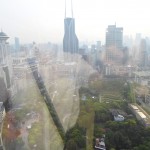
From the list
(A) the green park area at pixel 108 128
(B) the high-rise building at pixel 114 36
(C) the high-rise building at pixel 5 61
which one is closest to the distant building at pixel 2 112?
(C) the high-rise building at pixel 5 61

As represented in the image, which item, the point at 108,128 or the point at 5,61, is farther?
the point at 5,61

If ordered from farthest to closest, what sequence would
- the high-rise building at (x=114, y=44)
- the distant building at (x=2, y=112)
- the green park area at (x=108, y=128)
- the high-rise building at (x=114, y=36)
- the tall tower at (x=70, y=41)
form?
the high-rise building at (x=114, y=36), the high-rise building at (x=114, y=44), the tall tower at (x=70, y=41), the distant building at (x=2, y=112), the green park area at (x=108, y=128)

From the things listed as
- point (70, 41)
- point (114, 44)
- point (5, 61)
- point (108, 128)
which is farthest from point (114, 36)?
point (108, 128)

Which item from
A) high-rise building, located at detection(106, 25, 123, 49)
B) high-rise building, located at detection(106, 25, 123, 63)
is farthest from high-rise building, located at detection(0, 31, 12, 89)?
high-rise building, located at detection(106, 25, 123, 49)

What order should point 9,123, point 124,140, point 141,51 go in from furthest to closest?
point 141,51, point 9,123, point 124,140

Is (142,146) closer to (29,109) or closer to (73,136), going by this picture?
(73,136)

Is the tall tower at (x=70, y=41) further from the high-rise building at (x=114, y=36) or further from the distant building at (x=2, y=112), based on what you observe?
the distant building at (x=2, y=112)

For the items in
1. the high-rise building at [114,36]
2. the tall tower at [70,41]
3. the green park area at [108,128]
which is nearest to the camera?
the green park area at [108,128]

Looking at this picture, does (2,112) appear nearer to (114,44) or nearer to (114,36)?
(114,44)

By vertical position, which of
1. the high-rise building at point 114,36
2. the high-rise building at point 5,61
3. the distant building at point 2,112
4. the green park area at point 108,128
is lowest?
the green park area at point 108,128

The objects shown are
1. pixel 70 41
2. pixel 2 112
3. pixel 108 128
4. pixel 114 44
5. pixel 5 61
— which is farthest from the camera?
pixel 114 44

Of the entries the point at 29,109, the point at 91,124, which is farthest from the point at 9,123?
the point at 91,124
